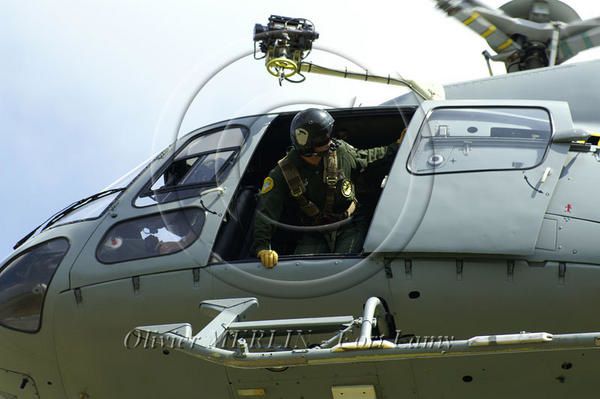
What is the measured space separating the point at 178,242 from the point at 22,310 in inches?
56.6

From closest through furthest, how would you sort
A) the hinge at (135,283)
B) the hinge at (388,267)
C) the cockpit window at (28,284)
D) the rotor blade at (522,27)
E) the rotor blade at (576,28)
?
the hinge at (388,267), the hinge at (135,283), the cockpit window at (28,284), the rotor blade at (576,28), the rotor blade at (522,27)

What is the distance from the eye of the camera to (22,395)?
27.4 feet

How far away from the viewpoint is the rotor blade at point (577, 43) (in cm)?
988

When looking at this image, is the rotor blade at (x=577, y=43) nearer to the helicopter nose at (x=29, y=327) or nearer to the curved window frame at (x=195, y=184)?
the curved window frame at (x=195, y=184)

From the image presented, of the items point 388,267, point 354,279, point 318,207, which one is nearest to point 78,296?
point 318,207

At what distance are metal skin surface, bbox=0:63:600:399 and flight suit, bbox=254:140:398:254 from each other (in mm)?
342

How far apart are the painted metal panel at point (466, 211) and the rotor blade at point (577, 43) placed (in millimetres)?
2341

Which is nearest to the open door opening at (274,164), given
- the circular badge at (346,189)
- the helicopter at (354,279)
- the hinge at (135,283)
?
the helicopter at (354,279)

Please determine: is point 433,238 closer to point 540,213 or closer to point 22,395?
point 540,213

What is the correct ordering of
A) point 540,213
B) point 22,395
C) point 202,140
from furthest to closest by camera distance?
1. point 202,140
2. point 22,395
3. point 540,213

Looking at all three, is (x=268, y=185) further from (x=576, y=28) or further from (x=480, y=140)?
(x=576, y=28)

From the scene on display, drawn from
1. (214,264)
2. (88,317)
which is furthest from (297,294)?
(88,317)

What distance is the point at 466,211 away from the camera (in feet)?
24.5

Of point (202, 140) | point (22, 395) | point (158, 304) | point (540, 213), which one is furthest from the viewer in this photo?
point (202, 140)
